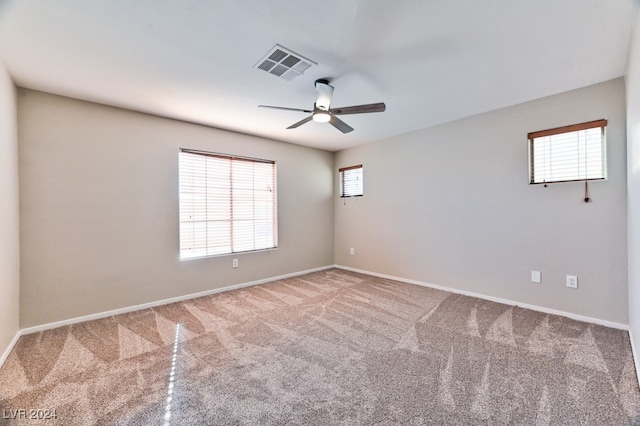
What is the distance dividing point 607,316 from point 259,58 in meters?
4.19

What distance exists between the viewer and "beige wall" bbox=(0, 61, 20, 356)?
2205mm

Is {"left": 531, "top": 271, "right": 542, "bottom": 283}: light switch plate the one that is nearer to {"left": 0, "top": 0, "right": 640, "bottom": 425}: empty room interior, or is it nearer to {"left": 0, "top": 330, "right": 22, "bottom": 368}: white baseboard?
{"left": 0, "top": 0, "right": 640, "bottom": 425}: empty room interior

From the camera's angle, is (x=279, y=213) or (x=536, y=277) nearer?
(x=536, y=277)

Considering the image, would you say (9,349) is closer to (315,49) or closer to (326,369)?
(326,369)

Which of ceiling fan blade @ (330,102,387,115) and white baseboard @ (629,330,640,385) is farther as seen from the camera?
ceiling fan blade @ (330,102,387,115)

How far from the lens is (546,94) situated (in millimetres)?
3021

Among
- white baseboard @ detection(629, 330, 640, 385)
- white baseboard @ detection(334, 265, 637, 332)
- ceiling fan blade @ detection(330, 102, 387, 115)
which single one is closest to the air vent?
ceiling fan blade @ detection(330, 102, 387, 115)

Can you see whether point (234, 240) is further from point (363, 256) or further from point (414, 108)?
point (414, 108)

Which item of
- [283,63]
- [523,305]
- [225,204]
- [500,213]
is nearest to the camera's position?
[283,63]

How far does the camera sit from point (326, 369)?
81.2 inches

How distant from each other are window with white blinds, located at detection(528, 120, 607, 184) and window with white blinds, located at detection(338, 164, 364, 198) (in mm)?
2625

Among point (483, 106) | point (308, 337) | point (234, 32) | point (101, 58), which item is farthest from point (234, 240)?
point (483, 106)

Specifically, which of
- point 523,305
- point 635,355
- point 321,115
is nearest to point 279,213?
point 321,115

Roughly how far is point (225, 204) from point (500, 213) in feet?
12.6
